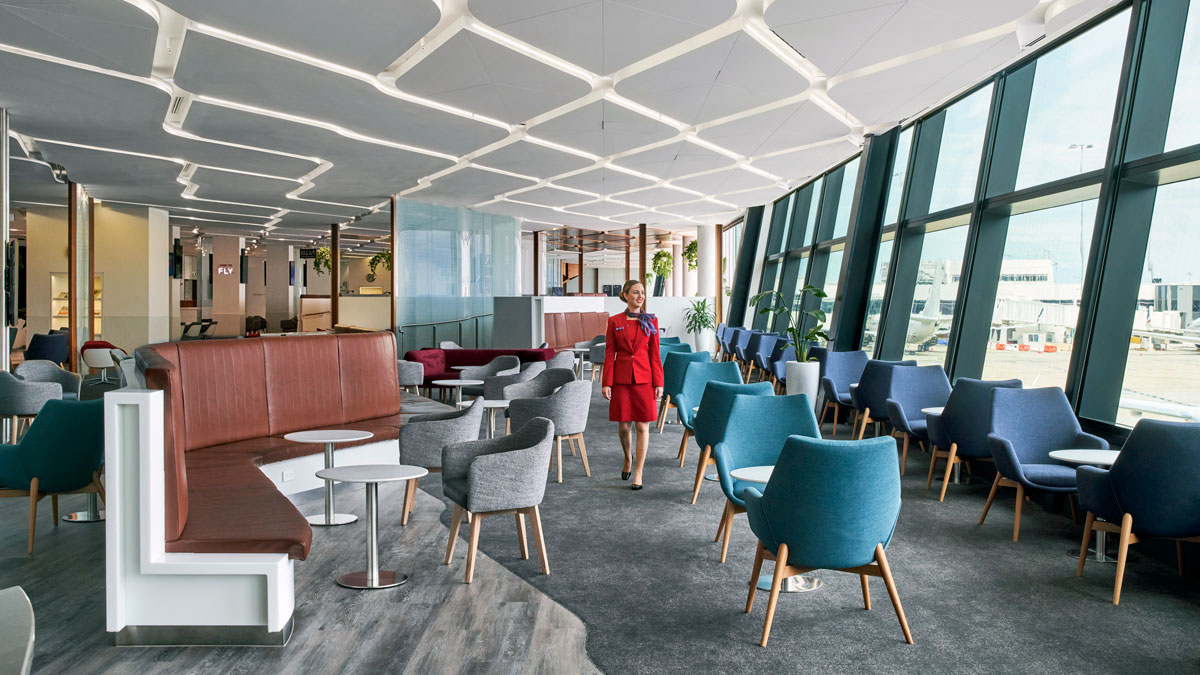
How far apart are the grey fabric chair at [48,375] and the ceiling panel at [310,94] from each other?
3.19 metres

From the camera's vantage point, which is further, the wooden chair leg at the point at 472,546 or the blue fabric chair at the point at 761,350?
the blue fabric chair at the point at 761,350

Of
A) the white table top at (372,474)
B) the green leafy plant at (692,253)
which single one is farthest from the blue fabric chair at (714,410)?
the green leafy plant at (692,253)

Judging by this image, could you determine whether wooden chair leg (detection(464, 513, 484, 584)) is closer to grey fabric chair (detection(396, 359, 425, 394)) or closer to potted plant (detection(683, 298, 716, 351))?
grey fabric chair (detection(396, 359, 425, 394))

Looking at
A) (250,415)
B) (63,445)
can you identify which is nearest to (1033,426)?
(250,415)

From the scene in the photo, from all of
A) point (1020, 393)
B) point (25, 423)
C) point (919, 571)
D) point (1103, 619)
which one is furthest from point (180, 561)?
point (25, 423)

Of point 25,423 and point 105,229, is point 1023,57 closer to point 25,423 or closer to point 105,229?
point 25,423

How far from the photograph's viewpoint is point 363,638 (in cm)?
321

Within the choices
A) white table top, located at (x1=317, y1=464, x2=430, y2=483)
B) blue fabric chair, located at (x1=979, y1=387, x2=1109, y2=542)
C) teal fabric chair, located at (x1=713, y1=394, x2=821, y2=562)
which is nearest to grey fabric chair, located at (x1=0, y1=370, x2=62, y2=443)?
white table top, located at (x1=317, y1=464, x2=430, y2=483)

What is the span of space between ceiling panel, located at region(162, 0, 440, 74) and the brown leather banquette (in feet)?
7.23

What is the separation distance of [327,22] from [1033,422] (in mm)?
5466

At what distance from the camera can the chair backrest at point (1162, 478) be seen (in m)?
3.51

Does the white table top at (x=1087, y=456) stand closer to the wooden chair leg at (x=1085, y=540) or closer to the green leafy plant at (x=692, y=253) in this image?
the wooden chair leg at (x=1085, y=540)

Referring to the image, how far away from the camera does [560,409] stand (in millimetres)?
5863

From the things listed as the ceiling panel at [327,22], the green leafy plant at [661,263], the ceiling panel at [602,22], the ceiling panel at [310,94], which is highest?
the ceiling panel at [602,22]
